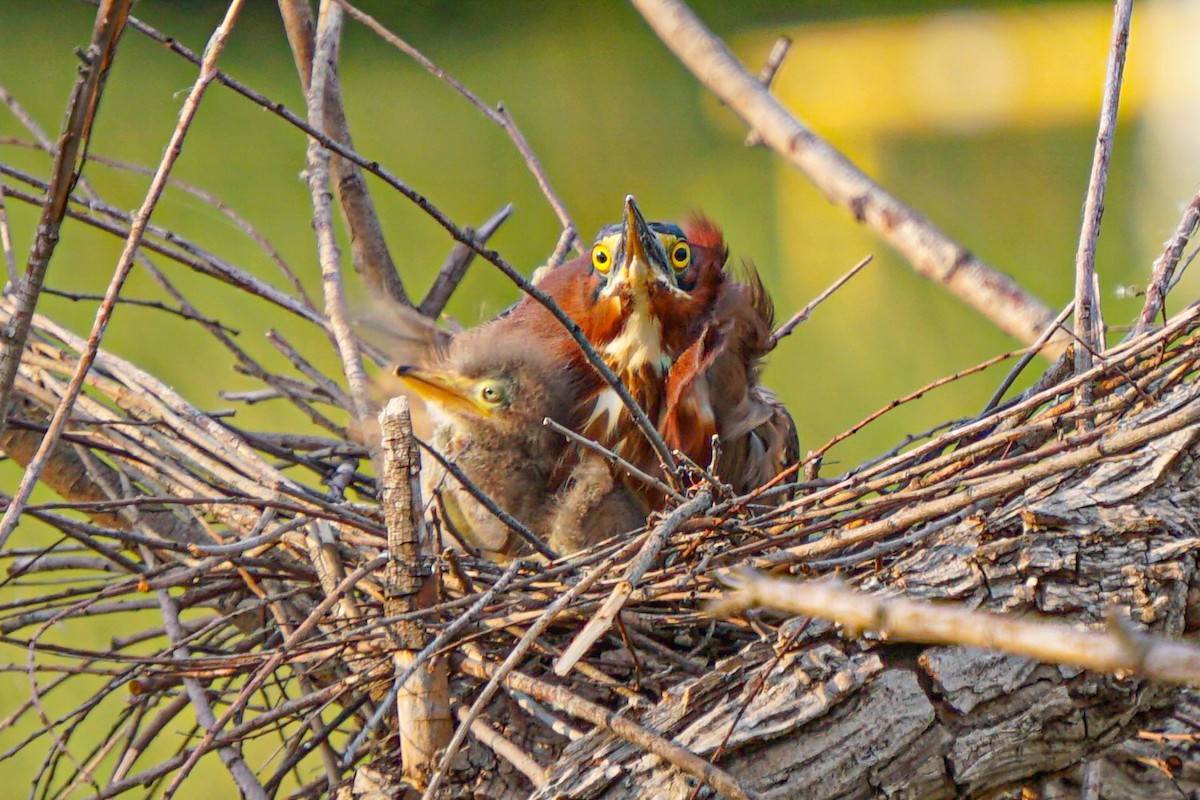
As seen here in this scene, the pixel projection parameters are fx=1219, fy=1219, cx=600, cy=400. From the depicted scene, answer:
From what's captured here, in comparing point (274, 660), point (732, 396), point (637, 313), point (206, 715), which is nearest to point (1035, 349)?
point (732, 396)

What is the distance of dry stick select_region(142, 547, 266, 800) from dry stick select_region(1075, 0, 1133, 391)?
102 centimetres

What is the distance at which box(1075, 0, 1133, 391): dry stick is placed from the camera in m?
1.34

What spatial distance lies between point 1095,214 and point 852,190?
0.46 meters

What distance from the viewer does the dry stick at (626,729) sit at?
96cm

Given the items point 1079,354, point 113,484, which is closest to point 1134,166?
point 1079,354

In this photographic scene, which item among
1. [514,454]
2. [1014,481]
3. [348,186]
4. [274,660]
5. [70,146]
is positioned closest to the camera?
[70,146]

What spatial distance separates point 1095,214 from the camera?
134 cm

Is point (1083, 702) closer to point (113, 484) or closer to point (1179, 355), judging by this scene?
point (1179, 355)

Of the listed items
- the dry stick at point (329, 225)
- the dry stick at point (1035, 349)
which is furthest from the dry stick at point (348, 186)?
the dry stick at point (1035, 349)

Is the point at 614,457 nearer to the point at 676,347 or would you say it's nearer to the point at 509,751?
the point at 509,751

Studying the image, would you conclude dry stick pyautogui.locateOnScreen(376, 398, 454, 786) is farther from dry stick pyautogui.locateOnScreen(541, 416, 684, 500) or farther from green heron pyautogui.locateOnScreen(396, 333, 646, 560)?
green heron pyautogui.locateOnScreen(396, 333, 646, 560)

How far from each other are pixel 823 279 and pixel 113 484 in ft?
6.37

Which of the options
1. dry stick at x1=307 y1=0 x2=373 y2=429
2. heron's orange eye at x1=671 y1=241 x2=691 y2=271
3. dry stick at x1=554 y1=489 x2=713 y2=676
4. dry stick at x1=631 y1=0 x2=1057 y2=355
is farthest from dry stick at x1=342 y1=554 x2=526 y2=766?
dry stick at x1=631 y1=0 x2=1057 y2=355

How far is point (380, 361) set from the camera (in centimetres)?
193
